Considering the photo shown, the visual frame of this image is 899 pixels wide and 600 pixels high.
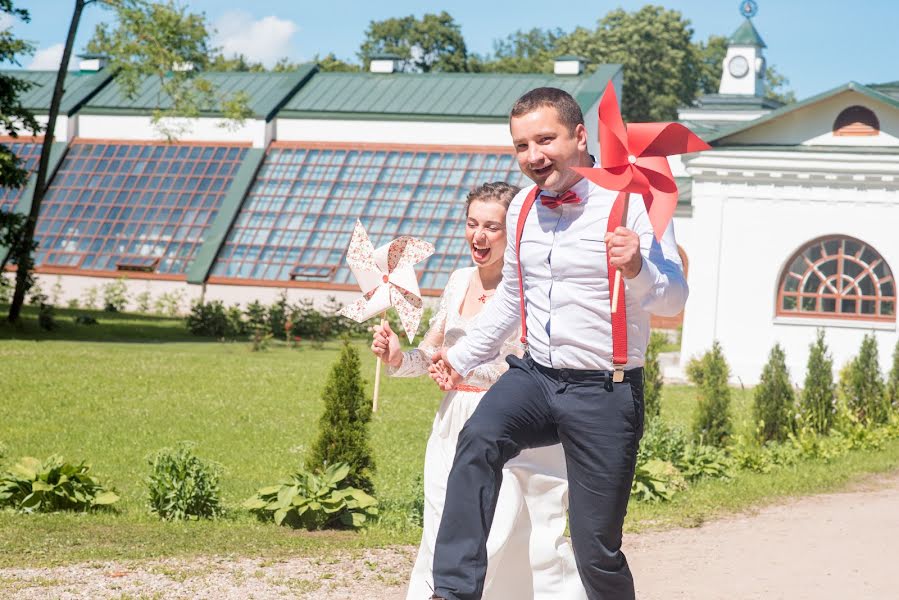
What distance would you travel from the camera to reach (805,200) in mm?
21781

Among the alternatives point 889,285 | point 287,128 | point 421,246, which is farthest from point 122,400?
point 287,128

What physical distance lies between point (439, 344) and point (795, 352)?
17252mm

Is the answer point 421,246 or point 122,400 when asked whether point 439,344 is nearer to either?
point 421,246

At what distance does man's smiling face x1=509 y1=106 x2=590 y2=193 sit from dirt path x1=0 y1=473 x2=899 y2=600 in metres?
2.86

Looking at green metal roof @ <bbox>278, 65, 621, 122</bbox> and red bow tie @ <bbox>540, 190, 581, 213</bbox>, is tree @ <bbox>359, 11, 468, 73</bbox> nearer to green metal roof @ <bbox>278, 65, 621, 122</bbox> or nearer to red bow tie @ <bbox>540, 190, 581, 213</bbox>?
green metal roof @ <bbox>278, 65, 621, 122</bbox>

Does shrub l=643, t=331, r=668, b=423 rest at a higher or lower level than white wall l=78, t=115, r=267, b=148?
lower

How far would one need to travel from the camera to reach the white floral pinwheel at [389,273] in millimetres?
6000

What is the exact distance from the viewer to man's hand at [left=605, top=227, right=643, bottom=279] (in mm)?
4141

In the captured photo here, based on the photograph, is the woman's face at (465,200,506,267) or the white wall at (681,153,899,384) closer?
the woman's face at (465,200,506,267)

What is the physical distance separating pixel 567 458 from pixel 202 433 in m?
9.79

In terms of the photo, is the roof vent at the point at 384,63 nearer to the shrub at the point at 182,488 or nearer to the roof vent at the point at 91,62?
the roof vent at the point at 91,62

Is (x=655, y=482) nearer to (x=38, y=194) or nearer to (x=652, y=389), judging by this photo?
(x=652, y=389)

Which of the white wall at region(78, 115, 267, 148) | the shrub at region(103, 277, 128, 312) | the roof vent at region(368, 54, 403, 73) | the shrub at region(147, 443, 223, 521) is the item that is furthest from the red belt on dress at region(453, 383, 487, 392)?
the roof vent at region(368, 54, 403, 73)

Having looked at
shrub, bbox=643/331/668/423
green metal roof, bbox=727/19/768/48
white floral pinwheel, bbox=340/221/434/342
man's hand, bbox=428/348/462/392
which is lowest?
shrub, bbox=643/331/668/423
